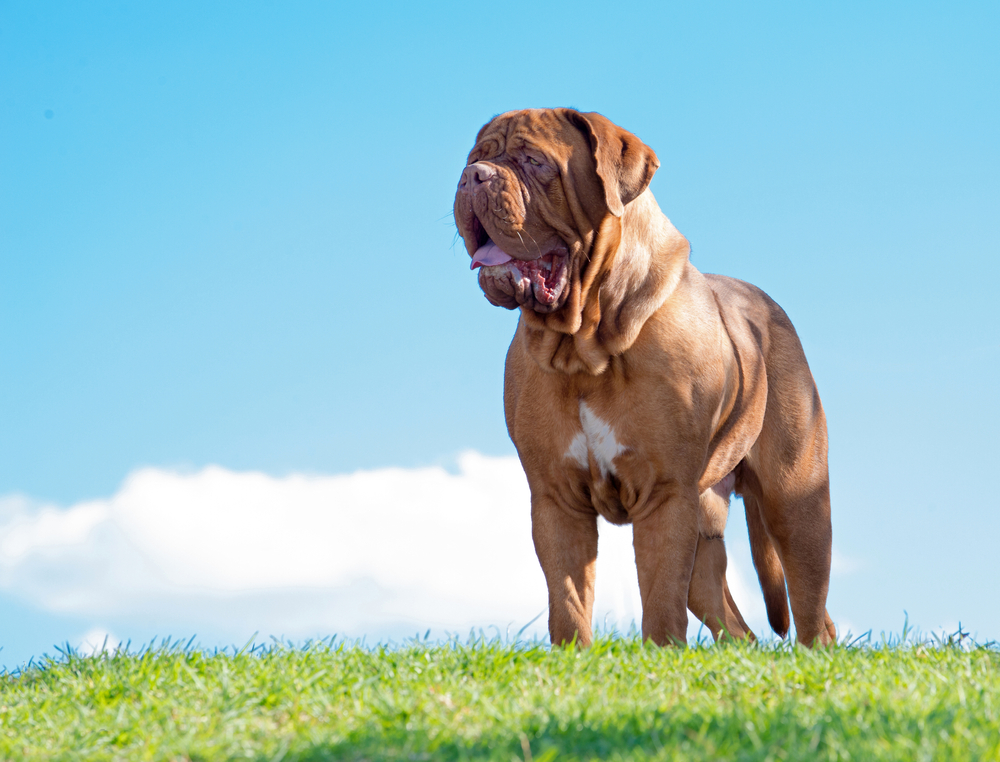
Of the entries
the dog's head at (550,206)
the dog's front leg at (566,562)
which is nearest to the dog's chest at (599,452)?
the dog's front leg at (566,562)

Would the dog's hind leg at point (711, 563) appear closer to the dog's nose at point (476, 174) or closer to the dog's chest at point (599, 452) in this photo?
the dog's chest at point (599, 452)

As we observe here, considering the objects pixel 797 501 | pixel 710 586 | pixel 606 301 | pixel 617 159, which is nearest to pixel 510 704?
pixel 606 301

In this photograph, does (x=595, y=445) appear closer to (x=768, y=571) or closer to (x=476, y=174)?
(x=476, y=174)

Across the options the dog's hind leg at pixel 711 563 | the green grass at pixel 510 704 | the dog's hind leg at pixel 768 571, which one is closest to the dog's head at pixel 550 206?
the green grass at pixel 510 704


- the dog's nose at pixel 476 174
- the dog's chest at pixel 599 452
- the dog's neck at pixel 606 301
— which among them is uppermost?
the dog's nose at pixel 476 174

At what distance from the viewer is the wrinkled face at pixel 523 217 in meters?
4.58

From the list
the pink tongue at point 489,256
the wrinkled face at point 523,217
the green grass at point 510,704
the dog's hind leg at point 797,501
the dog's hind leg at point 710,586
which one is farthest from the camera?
the dog's hind leg at point 710,586

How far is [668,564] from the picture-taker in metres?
4.81

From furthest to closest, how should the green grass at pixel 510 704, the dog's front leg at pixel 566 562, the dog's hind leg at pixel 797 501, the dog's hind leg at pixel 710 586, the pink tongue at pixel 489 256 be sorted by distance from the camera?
1. the dog's hind leg at pixel 710 586
2. the dog's hind leg at pixel 797 501
3. the dog's front leg at pixel 566 562
4. the pink tongue at pixel 489 256
5. the green grass at pixel 510 704

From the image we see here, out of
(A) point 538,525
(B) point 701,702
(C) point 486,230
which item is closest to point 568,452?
(A) point 538,525

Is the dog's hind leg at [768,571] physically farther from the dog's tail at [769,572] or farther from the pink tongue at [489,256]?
the pink tongue at [489,256]

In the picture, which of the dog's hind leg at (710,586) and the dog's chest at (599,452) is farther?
the dog's hind leg at (710,586)

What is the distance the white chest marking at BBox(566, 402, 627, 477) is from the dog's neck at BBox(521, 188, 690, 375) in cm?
23

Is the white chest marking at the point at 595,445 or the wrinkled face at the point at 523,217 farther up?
the wrinkled face at the point at 523,217
